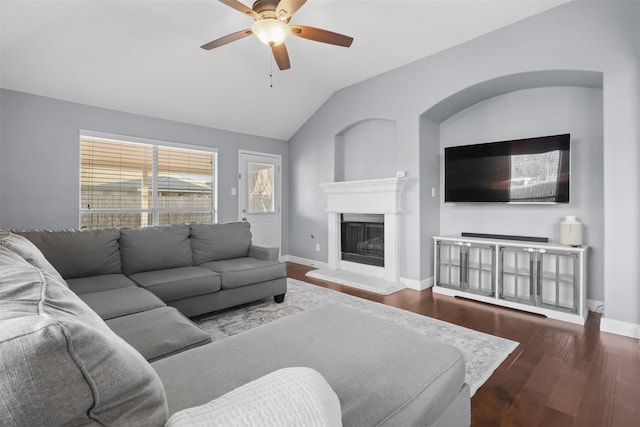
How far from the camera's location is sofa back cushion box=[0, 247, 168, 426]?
0.45 metres

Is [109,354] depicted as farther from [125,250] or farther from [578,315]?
[578,315]

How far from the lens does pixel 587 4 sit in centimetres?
282

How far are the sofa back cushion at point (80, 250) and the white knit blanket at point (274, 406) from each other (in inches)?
104

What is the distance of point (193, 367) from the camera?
1.12 m

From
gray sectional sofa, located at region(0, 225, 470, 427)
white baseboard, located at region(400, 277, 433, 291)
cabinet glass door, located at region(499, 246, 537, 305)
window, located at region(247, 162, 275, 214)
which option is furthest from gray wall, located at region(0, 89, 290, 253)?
cabinet glass door, located at region(499, 246, 537, 305)

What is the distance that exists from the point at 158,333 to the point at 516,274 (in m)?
3.39

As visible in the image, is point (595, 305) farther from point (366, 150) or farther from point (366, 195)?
point (366, 150)

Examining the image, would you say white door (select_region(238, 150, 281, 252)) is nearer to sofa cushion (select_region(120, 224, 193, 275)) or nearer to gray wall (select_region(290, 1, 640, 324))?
gray wall (select_region(290, 1, 640, 324))

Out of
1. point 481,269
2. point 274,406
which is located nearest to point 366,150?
point 481,269

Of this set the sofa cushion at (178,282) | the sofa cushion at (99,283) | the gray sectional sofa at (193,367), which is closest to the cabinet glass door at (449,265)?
the gray sectional sofa at (193,367)

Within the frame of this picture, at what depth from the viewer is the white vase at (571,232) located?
305 centimetres

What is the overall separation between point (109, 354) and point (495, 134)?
4.39 metres

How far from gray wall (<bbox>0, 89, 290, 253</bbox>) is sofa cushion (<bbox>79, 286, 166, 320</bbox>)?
235 cm

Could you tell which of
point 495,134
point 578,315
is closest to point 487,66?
point 495,134
